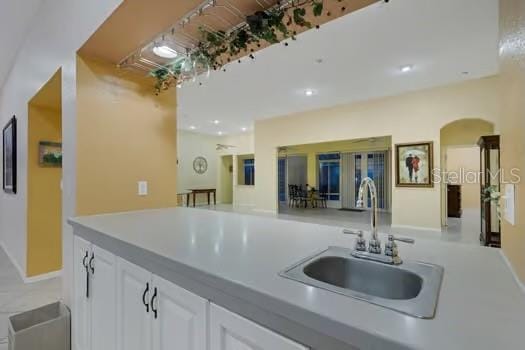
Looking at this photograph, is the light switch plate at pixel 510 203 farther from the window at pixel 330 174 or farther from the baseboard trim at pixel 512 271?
the window at pixel 330 174

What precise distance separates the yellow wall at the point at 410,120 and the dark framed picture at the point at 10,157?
599cm

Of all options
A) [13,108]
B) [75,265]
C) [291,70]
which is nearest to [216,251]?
[75,265]

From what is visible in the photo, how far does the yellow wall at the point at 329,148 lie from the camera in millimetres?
9195

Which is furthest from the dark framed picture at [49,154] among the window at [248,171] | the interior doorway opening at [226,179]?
the window at [248,171]

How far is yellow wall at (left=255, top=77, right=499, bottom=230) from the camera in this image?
198 inches

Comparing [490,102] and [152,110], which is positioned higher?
[490,102]

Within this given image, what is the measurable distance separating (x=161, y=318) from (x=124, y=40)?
1.84 m

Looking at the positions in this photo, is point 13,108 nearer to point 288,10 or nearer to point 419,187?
point 288,10

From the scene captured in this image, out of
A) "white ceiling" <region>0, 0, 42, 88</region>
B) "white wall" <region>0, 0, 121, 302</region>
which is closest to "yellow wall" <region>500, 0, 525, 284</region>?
"white wall" <region>0, 0, 121, 302</region>

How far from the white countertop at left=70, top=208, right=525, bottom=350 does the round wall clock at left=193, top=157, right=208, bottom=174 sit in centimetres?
888

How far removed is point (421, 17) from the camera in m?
2.92

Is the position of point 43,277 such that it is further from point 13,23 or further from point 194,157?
point 194,157

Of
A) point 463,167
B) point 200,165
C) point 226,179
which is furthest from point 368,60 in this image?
point 226,179

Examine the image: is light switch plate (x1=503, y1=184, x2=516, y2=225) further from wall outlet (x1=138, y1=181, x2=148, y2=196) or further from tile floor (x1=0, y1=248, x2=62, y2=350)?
tile floor (x1=0, y1=248, x2=62, y2=350)
